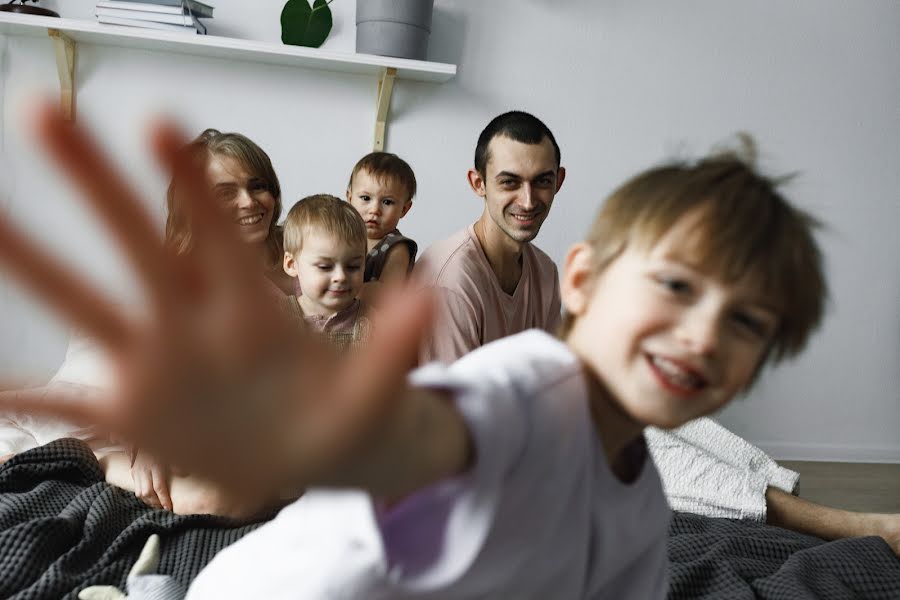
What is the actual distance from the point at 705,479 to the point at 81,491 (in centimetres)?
122

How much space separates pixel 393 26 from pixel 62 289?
2557 millimetres

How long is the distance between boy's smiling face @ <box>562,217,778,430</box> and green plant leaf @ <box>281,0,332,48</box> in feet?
7.67

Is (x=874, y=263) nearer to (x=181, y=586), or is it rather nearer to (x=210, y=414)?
(x=181, y=586)

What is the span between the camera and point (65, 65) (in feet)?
8.67

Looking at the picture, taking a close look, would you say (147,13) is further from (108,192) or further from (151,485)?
(108,192)

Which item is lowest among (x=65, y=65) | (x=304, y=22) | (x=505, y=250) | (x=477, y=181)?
(x=505, y=250)

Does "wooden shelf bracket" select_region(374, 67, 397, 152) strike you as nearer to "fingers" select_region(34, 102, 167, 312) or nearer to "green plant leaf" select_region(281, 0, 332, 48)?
"green plant leaf" select_region(281, 0, 332, 48)

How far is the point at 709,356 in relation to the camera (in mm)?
601

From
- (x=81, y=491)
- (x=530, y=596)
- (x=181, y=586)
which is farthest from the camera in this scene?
(x=81, y=491)

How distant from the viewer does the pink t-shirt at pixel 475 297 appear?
1942mm

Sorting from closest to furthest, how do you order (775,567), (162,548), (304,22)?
(162,548)
(775,567)
(304,22)

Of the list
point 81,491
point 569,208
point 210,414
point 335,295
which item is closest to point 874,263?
point 569,208

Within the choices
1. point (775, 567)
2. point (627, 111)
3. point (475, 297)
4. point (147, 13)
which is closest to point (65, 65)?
point (147, 13)

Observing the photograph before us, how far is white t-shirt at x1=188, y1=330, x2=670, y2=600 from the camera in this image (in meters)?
0.49
